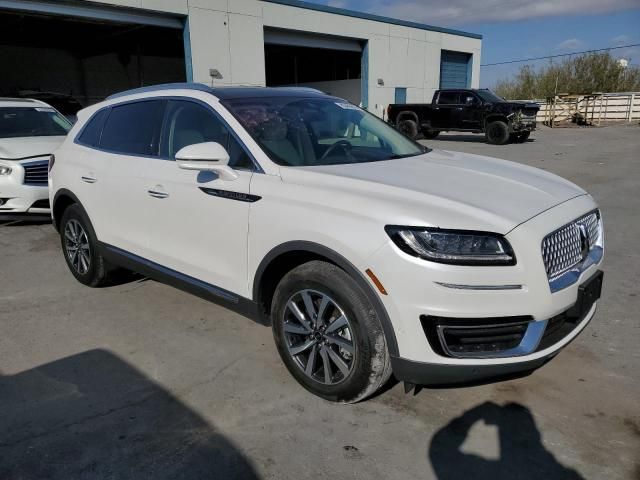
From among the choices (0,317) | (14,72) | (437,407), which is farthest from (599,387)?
(14,72)

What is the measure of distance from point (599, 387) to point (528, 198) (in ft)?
4.03

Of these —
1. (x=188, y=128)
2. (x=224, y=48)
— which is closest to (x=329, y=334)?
(x=188, y=128)

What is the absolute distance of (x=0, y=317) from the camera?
172 inches

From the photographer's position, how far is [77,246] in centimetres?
499

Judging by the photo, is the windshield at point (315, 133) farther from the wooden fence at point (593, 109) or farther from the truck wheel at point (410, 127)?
the wooden fence at point (593, 109)

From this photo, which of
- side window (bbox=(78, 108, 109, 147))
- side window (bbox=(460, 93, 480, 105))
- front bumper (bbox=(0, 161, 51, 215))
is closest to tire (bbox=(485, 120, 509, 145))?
side window (bbox=(460, 93, 480, 105))

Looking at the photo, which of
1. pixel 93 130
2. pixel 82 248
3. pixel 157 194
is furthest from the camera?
pixel 82 248

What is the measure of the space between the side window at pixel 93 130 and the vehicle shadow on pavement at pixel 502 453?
12.1 ft

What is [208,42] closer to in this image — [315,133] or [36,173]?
[36,173]

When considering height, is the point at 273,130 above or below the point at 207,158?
above

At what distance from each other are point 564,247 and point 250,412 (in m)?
1.88

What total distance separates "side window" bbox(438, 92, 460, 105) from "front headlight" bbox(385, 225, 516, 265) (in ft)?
63.3

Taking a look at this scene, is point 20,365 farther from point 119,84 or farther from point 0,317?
point 119,84

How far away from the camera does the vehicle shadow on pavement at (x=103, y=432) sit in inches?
98.8
